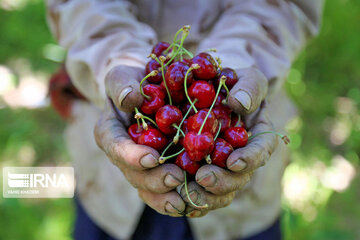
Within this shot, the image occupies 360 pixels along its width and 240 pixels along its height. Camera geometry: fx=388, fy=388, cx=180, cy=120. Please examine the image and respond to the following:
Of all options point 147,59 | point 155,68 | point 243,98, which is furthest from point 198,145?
point 147,59

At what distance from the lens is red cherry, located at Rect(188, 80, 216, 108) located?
912mm

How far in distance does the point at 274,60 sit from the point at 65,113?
773 millimetres

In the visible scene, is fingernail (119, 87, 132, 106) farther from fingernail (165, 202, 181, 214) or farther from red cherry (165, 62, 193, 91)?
fingernail (165, 202, 181, 214)

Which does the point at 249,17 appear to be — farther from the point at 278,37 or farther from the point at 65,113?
the point at 65,113

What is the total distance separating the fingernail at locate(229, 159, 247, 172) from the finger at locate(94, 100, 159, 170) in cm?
16

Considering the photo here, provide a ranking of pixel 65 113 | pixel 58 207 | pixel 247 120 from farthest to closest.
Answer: pixel 58 207 < pixel 65 113 < pixel 247 120

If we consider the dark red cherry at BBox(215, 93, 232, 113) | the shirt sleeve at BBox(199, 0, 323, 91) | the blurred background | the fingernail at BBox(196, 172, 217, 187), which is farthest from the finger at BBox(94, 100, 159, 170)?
the blurred background

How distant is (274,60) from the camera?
1.18 meters

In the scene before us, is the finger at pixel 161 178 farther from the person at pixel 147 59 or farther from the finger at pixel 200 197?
the person at pixel 147 59

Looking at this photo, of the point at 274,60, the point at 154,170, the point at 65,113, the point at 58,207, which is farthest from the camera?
the point at 58,207

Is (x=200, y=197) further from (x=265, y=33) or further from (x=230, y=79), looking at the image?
(x=265, y=33)

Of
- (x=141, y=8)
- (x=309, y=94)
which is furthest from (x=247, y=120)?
(x=309, y=94)

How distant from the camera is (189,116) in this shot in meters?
0.95

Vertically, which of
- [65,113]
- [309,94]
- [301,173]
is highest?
[65,113]
